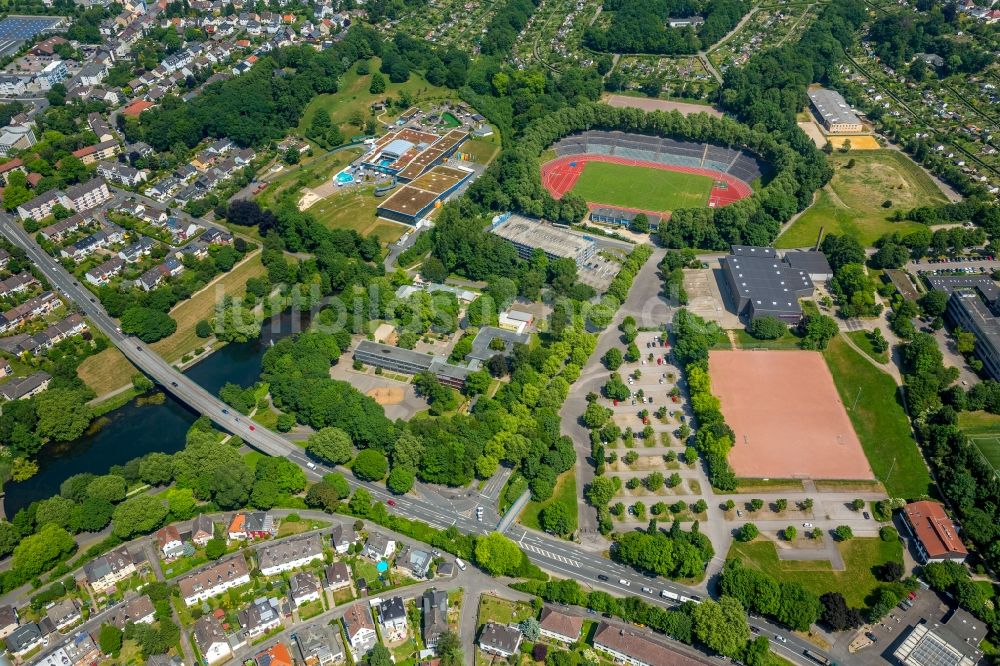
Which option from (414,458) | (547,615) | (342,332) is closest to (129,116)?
(342,332)

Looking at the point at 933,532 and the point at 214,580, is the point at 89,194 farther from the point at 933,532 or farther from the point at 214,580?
the point at 933,532

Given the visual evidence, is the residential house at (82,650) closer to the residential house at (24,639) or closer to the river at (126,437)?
the residential house at (24,639)

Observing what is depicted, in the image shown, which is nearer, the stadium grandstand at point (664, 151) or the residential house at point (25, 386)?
the residential house at point (25, 386)

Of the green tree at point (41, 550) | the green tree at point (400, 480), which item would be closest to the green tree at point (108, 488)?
the green tree at point (41, 550)

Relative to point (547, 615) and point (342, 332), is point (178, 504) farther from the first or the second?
point (547, 615)

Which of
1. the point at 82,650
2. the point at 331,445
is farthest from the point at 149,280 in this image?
the point at 82,650
